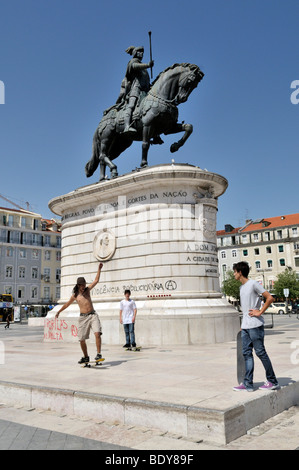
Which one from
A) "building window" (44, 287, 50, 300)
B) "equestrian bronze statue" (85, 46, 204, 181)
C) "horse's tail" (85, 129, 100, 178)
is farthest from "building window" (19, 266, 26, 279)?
"equestrian bronze statue" (85, 46, 204, 181)

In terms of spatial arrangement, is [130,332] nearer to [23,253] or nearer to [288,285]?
[23,253]

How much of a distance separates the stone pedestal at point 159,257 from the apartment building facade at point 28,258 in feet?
181

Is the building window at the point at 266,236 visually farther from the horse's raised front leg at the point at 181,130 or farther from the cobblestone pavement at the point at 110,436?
the cobblestone pavement at the point at 110,436

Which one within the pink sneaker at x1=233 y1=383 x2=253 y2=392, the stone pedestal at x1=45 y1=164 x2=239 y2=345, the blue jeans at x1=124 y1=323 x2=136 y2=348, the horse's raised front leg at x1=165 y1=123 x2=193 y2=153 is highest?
the horse's raised front leg at x1=165 y1=123 x2=193 y2=153

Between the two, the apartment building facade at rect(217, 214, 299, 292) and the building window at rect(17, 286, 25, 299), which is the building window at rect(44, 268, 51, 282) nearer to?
the building window at rect(17, 286, 25, 299)

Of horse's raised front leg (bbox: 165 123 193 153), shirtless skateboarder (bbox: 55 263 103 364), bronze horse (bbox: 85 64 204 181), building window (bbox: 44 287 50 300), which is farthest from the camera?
building window (bbox: 44 287 50 300)

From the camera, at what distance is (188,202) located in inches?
597

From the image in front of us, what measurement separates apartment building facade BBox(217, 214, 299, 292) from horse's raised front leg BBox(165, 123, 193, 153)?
6577cm

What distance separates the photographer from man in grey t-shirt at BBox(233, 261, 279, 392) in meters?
5.78

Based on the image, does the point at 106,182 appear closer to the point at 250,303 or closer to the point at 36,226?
the point at 250,303

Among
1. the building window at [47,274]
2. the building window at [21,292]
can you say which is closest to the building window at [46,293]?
the building window at [47,274]
